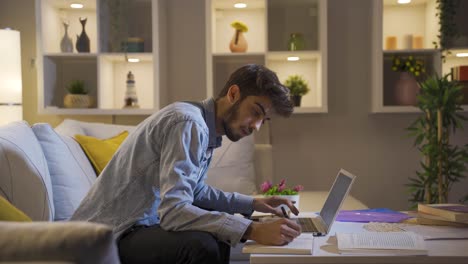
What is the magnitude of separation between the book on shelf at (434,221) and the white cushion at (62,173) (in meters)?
1.33

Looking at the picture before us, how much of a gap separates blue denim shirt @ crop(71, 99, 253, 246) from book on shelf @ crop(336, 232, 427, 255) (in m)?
0.28

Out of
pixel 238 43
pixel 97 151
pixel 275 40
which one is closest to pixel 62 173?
pixel 97 151

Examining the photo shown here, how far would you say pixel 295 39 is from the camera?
3906 millimetres

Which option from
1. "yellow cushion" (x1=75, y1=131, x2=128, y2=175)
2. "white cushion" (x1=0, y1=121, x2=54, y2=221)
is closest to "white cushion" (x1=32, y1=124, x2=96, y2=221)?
"white cushion" (x1=0, y1=121, x2=54, y2=221)

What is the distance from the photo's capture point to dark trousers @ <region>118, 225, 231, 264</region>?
59.5 inches

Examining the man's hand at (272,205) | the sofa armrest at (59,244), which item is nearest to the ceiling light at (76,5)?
the man's hand at (272,205)

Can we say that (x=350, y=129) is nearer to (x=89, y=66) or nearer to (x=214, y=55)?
(x=214, y=55)

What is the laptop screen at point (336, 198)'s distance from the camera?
1.81 meters

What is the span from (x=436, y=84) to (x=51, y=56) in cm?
249

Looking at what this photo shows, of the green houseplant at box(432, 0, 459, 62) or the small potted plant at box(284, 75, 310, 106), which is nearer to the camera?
the green houseplant at box(432, 0, 459, 62)

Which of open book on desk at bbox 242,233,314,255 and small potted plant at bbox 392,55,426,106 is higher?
small potted plant at bbox 392,55,426,106

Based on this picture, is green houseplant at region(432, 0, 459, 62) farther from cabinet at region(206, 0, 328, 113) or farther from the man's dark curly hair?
the man's dark curly hair

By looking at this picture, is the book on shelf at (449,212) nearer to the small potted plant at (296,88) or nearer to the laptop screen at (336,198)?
the laptop screen at (336,198)

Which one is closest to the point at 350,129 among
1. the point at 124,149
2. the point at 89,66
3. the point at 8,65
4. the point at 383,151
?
the point at 383,151
